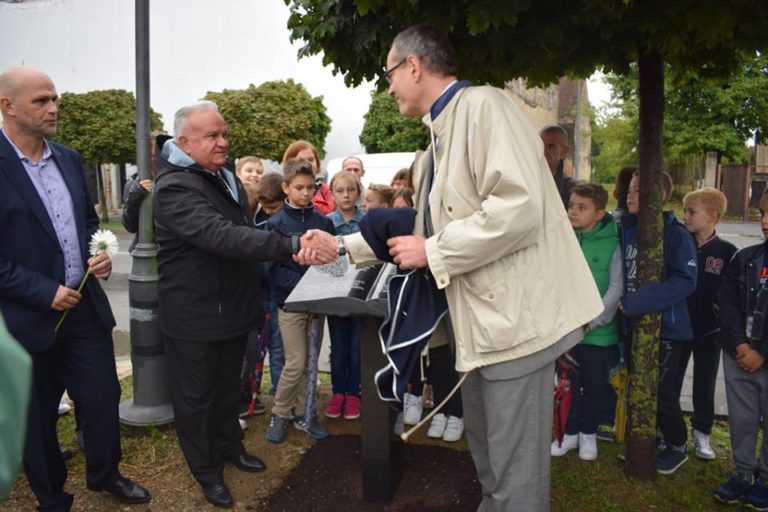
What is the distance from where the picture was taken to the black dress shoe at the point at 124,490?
3.73 m

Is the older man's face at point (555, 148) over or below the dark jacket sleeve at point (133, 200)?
over

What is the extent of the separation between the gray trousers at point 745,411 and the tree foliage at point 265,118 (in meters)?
21.1

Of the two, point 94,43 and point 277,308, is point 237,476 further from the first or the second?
point 94,43

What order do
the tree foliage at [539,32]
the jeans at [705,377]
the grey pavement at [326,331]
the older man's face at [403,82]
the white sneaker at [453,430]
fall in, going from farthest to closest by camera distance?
the grey pavement at [326,331] → the white sneaker at [453,430] → the jeans at [705,377] → the tree foliage at [539,32] → the older man's face at [403,82]

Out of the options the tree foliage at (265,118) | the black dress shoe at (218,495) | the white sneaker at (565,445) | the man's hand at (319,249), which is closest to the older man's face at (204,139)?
the man's hand at (319,249)

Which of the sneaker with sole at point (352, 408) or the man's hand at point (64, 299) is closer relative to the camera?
→ the man's hand at point (64, 299)

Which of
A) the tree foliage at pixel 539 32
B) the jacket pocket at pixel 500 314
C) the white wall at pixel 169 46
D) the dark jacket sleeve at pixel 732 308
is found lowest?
the dark jacket sleeve at pixel 732 308

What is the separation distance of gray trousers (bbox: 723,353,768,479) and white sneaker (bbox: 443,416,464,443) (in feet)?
5.50

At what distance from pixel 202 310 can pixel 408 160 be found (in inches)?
352

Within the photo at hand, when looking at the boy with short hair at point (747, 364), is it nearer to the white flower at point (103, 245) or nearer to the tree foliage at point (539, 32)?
the tree foliage at point (539, 32)

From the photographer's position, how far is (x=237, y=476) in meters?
4.06

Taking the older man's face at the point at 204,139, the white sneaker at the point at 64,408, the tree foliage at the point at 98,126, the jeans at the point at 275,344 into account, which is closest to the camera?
the older man's face at the point at 204,139

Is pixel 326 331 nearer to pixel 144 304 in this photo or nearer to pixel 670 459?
pixel 144 304

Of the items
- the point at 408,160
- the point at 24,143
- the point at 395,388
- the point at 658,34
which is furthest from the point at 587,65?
the point at 408,160
